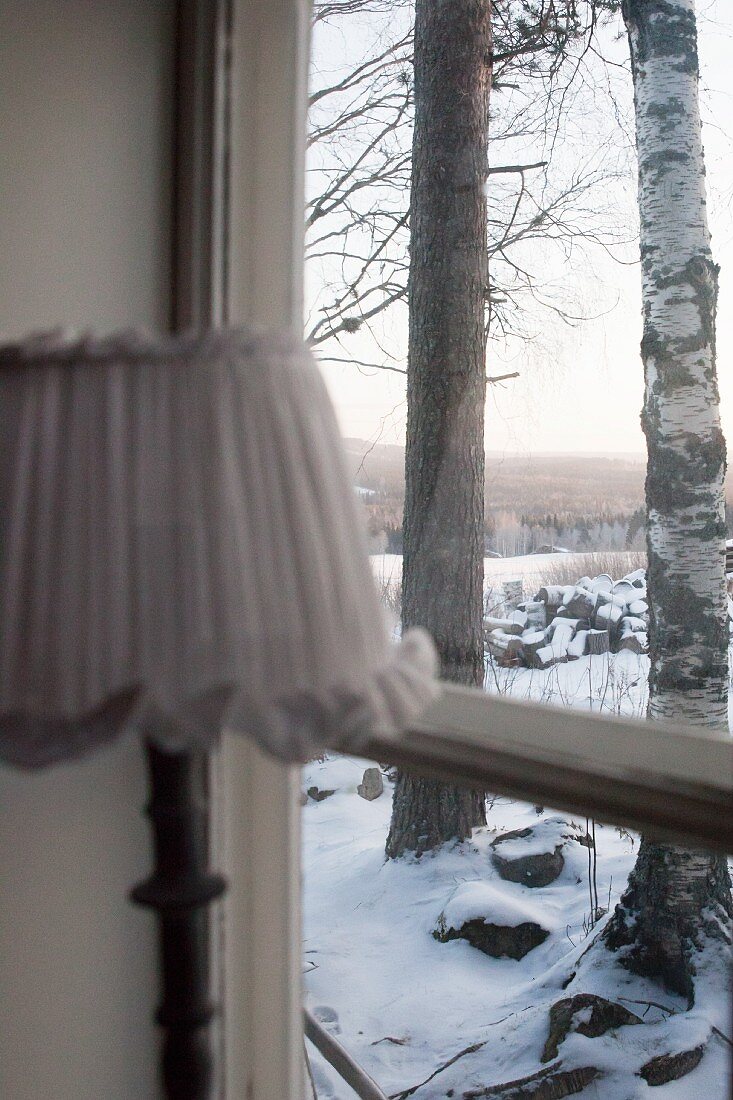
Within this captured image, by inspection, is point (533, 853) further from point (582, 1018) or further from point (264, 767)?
point (264, 767)

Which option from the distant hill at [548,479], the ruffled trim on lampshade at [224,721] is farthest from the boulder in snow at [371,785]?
the ruffled trim on lampshade at [224,721]

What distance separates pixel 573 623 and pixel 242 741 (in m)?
0.53

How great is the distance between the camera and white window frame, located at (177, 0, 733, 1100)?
3.52ft

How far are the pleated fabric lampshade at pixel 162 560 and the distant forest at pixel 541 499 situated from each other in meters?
0.57

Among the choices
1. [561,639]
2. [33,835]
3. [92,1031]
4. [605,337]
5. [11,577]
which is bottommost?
[92,1031]

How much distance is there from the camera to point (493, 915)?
1240 millimetres

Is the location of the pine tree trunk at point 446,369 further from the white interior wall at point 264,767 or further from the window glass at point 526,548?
the white interior wall at point 264,767

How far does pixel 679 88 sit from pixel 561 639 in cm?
66

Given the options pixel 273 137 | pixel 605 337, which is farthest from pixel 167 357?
pixel 273 137

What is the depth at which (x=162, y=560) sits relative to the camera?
591 mm

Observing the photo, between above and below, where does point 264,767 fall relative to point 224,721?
below

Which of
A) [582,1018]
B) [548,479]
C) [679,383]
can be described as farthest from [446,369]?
[582,1018]

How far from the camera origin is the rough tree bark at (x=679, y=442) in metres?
1.02

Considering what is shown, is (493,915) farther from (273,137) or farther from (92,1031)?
(273,137)
